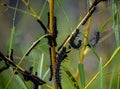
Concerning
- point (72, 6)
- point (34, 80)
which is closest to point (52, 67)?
point (34, 80)

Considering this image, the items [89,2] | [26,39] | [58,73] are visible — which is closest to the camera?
[58,73]

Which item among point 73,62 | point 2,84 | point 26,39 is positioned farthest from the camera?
point 26,39

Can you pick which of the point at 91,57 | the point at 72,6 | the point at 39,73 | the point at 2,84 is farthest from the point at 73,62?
the point at 72,6

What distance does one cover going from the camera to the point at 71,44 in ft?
1.87

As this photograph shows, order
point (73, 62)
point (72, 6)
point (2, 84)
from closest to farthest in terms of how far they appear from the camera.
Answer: point (2, 84) < point (73, 62) < point (72, 6)

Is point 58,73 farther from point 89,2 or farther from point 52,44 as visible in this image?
point 89,2

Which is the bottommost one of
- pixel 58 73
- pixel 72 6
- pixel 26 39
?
pixel 58 73

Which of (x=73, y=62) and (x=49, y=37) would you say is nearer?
(x=49, y=37)

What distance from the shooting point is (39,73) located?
0.68 m

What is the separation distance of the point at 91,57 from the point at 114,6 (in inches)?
52.3

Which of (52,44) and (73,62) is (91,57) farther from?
(52,44)

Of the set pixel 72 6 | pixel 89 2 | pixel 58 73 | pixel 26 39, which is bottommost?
pixel 58 73

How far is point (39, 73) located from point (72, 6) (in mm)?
1434

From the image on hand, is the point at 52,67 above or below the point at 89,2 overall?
below
